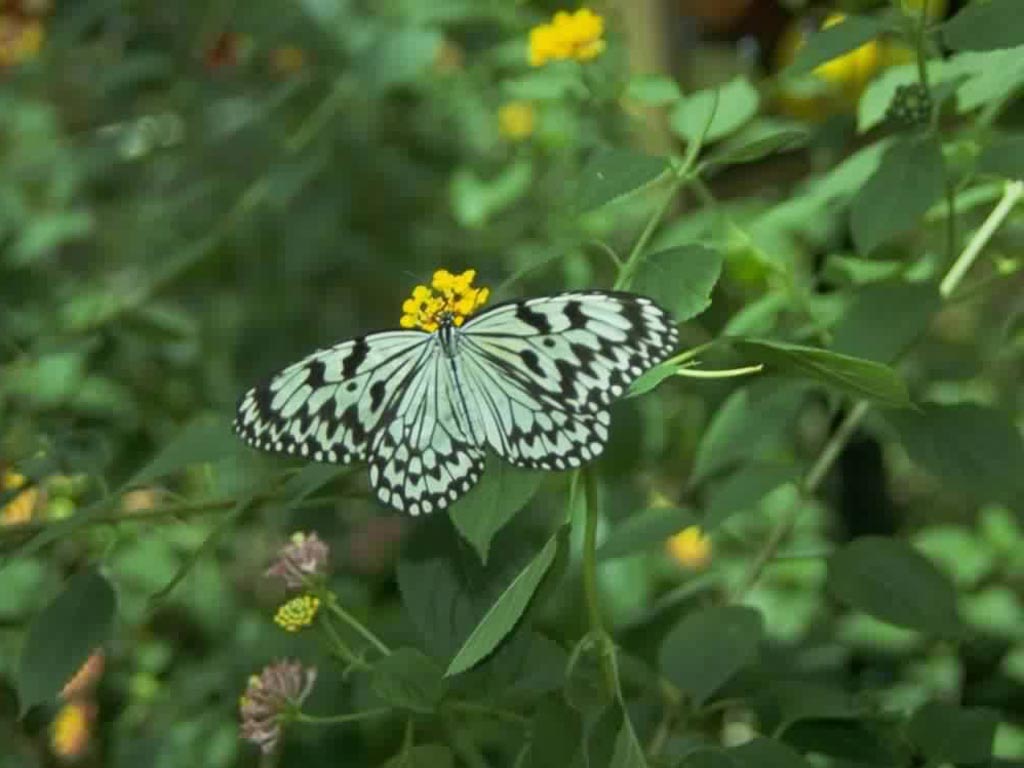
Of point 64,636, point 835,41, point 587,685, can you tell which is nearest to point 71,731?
point 64,636

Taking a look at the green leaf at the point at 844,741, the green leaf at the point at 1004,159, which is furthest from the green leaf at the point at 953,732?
the green leaf at the point at 1004,159

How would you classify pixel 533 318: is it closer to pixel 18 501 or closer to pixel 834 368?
pixel 834 368

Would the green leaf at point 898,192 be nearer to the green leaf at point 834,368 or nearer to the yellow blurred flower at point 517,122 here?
the green leaf at point 834,368

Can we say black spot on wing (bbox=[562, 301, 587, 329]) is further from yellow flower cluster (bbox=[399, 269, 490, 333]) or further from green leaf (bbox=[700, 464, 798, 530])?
green leaf (bbox=[700, 464, 798, 530])

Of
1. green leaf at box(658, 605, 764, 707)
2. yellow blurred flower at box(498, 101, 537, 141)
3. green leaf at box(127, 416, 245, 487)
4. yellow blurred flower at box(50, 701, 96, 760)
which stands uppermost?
green leaf at box(127, 416, 245, 487)

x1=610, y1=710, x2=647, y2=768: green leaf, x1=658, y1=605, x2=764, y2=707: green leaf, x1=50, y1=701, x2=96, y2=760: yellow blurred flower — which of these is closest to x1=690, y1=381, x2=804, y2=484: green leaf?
x1=658, y1=605, x2=764, y2=707: green leaf

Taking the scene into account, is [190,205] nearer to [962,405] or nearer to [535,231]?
[535,231]
